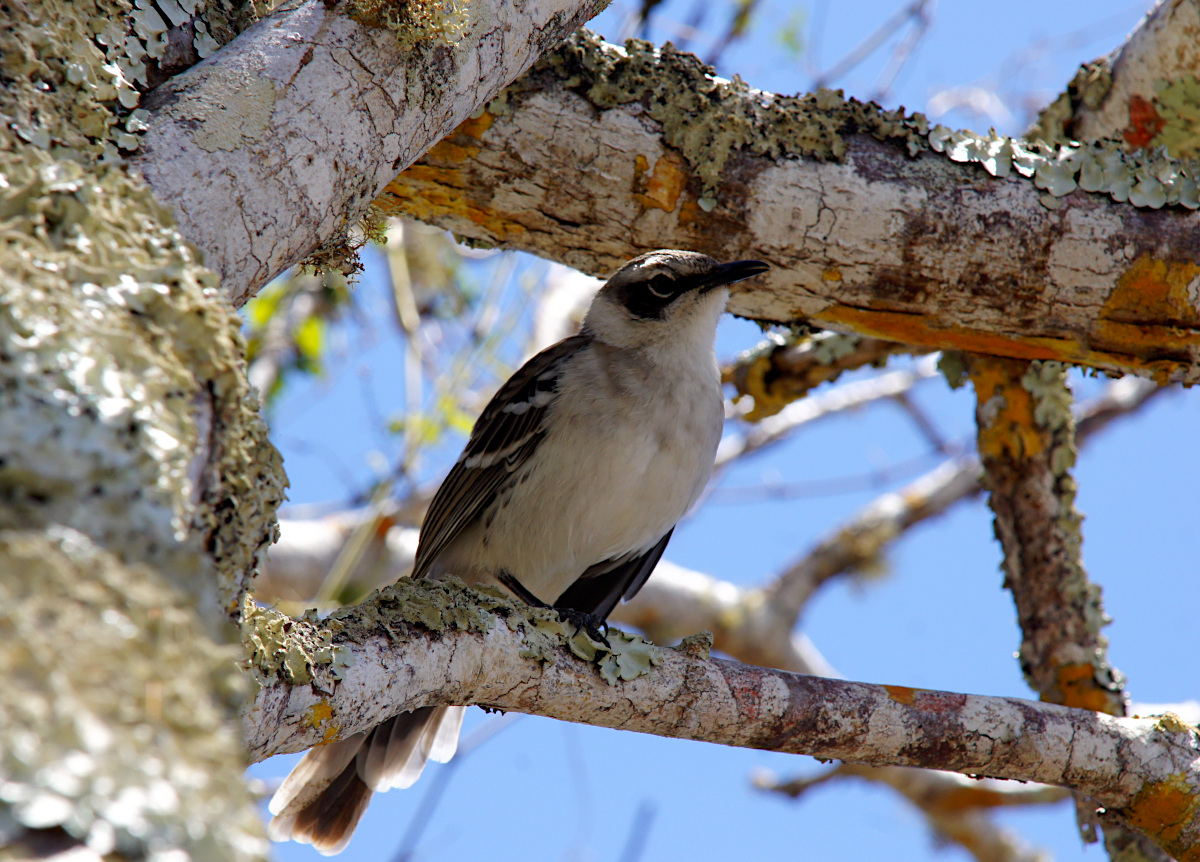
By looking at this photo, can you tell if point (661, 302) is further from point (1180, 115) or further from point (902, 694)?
point (1180, 115)

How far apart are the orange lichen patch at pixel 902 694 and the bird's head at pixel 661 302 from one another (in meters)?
1.58

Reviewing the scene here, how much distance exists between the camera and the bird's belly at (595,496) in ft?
14.0

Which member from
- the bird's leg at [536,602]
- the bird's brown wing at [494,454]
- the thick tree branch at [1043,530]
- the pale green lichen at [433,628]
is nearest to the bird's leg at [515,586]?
the bird's leg at [536,602]

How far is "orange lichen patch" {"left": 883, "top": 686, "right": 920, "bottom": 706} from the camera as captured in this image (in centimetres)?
315

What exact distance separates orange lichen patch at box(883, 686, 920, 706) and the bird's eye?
1.99m

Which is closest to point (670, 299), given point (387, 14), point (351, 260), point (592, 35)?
point (592, 35)

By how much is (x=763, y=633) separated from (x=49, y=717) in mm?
6966

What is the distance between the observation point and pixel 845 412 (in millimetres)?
8922

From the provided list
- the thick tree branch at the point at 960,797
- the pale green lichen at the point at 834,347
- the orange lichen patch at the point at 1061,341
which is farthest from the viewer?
the thick tree branch at the point at 960,797

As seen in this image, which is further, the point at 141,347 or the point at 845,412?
the point at 845,412

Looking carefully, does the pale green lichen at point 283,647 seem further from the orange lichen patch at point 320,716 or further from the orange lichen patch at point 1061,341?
the orange lichen patch at point 1061,341

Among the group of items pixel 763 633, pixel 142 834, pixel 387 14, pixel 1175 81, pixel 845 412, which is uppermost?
pixel 845 412

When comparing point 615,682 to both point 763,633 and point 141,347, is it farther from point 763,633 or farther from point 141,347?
point 763,633

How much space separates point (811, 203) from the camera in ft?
10.9
